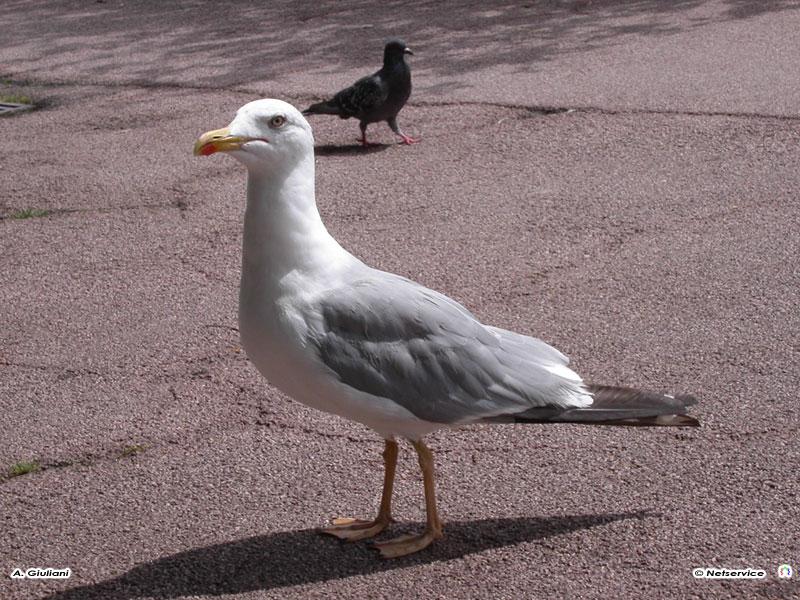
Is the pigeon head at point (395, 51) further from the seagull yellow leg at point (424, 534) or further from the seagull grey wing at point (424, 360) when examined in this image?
the seagull yellow leg at point (424, 534)

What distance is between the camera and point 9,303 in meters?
5.37

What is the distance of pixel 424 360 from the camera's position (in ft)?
10.8

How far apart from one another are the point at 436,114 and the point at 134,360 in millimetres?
4320

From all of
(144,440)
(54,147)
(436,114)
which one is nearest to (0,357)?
(144,440)

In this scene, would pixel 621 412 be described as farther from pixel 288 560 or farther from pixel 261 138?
pixel 261 138

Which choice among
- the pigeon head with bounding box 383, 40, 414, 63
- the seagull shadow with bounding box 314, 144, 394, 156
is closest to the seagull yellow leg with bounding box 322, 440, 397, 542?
the seagull shadow with bounding box 314, 144, 394, 156

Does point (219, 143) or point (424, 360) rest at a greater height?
point (219, 143)

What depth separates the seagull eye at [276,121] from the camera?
3086mm

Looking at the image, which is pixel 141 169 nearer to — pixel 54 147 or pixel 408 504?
pixel 54 147

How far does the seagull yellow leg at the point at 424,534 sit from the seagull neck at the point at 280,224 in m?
0.76

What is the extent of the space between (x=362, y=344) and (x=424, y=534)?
2.29 ft

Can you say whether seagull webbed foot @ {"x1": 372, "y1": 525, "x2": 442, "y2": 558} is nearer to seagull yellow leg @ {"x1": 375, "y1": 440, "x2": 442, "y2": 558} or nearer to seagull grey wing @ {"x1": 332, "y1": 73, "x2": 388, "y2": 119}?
seagull yellow leg @ {"x1": 375, "y1": 440, "x2": 442, "y2": 558}

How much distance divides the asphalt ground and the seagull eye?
1389 millimetres

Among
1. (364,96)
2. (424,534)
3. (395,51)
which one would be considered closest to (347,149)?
(364,96)
